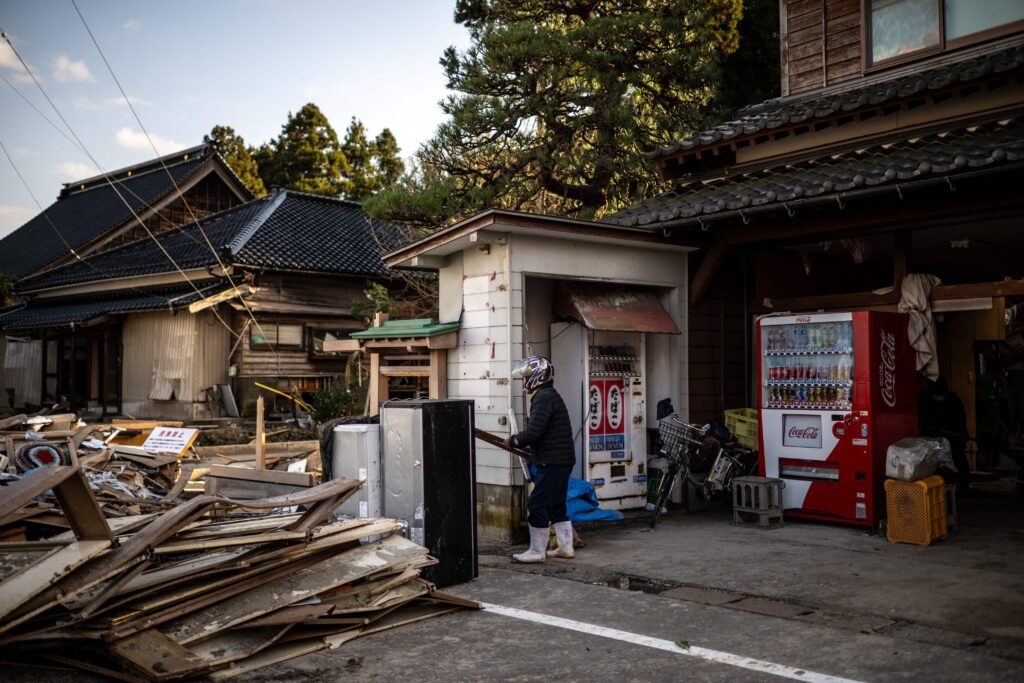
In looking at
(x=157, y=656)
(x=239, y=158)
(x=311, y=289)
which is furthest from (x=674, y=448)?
(x=239, y=158)

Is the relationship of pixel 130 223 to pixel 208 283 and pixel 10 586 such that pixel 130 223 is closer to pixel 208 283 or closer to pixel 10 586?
pixel 208 283

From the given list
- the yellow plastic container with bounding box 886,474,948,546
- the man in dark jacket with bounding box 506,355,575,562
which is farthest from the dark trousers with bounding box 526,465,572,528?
the yellow plastic container with bounding box 886,474,948,546

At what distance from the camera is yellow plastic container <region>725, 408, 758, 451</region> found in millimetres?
11117

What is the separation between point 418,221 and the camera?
15797mm

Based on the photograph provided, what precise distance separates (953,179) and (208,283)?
19675 millimetres

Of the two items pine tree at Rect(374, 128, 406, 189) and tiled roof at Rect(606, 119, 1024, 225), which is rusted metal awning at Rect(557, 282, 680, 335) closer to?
tiled roof at Rect(606, 119, 1024, 225)

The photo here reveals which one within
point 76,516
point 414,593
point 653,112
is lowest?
point 414,593

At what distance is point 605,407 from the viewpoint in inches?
416

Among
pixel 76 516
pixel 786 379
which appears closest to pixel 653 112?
pixel 786 379

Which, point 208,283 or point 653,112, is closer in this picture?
point 653,112

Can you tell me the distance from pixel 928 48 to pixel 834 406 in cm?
605

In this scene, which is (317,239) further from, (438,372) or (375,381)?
(438,372)

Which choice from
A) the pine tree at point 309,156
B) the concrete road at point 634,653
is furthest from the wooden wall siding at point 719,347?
the pine tree at point 309,156

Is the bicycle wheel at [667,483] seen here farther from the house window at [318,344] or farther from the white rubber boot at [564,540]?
the house window at [318,344]
